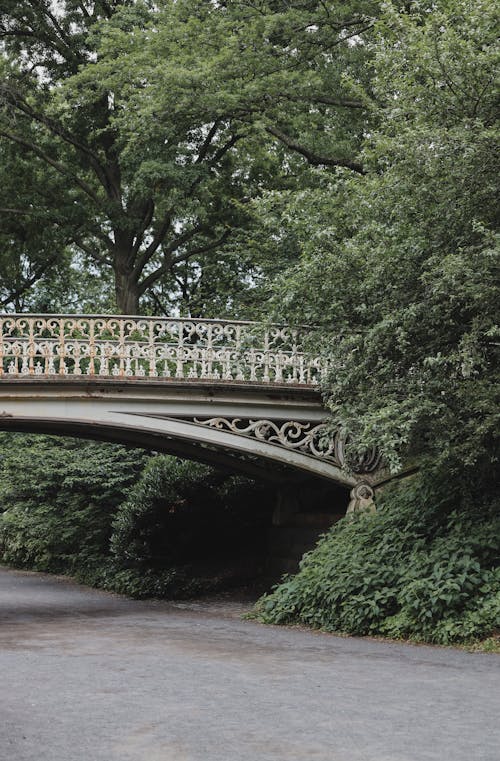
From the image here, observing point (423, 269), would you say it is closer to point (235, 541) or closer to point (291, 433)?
point (291, 433)

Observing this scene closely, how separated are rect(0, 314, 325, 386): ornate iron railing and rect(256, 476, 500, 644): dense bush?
257cm

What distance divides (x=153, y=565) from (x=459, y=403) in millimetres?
10932

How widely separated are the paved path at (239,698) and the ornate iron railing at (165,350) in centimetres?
402

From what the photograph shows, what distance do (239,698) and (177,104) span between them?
15691 mm

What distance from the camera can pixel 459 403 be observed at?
40.7ft

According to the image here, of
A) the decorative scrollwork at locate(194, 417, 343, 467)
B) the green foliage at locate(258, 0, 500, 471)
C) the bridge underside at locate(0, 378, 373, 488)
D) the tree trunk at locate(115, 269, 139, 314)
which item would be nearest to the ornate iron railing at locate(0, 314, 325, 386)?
the bridge underside at locate(0, 378, 373, 488)

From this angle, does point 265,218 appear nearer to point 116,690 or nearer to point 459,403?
point 459,403

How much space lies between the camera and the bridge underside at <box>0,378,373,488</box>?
15.3 meters

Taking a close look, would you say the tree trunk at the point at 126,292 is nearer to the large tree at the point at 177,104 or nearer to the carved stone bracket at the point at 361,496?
the large tree at the point at 177,104

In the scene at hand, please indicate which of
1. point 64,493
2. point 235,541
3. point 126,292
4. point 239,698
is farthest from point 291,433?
point 126,292

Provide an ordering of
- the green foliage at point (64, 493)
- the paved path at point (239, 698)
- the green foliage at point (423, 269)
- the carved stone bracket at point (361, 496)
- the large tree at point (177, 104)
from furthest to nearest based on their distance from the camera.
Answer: the green foliage at point (64, 493) < the large tree at point (177, 104) < the carved stone bracket at point (361, 496) < the green foliage at point (423, 269) < the paved path at point (239, 698)

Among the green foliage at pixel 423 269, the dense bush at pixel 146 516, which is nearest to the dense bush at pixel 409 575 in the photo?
the green foliage at pixel 423 269

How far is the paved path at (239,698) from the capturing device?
594 centimetres

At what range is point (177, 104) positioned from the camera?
2105 cm
